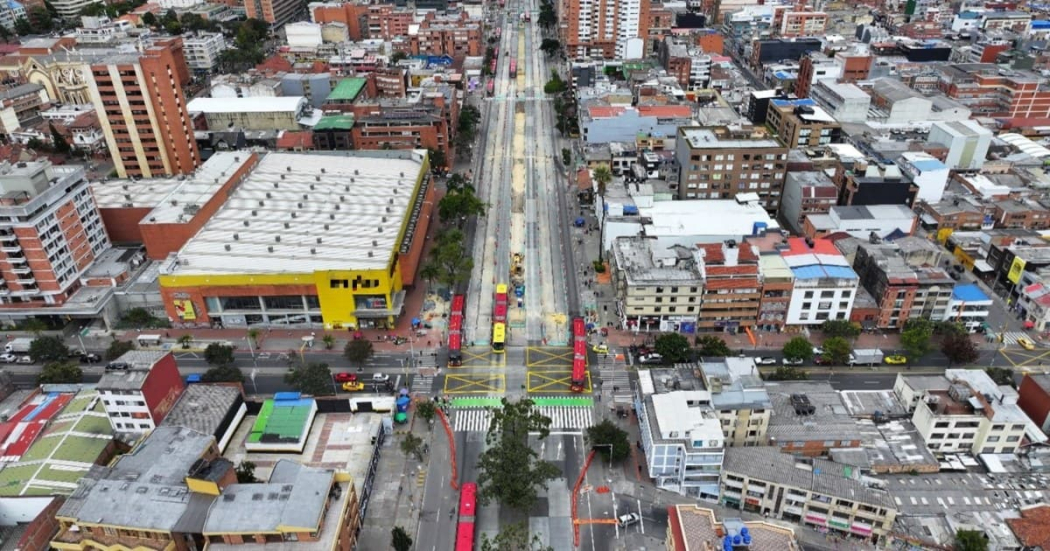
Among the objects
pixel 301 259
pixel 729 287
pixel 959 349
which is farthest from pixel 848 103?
pixel 301 259

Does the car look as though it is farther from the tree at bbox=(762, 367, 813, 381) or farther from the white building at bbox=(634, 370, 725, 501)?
the tree at bbox=(762, 367, 813, 381)

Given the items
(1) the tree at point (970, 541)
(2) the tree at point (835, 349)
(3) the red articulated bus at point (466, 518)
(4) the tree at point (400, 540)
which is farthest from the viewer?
(2) the tree at point (835, 349)

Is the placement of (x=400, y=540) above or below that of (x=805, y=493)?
below

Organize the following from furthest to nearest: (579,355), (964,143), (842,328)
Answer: (964,143), (842,328), (579,355)

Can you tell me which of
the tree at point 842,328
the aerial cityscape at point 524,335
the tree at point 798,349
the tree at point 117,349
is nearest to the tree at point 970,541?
the aerial cityscape at point 524,335

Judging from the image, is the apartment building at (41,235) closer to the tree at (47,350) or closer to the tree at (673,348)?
the tree at (47,350)

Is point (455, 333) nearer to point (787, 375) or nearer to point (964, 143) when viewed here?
point (787, 375)

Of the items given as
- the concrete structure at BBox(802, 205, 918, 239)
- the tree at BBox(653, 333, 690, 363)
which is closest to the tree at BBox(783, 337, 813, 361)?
the tree at BBox(653, 333, 690, 363)
